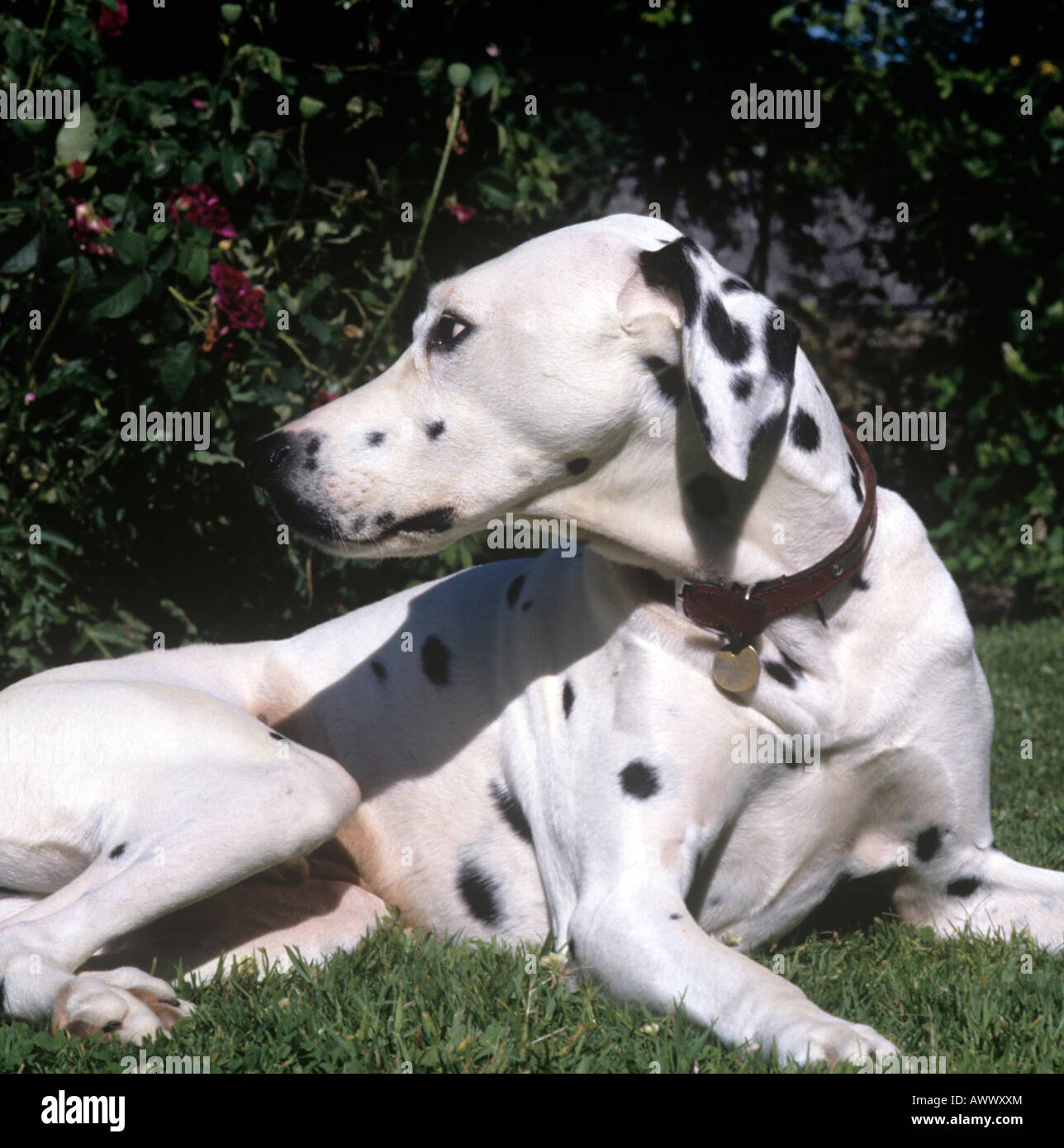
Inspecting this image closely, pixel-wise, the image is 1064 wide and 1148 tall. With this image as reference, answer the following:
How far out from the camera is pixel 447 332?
2922 mm

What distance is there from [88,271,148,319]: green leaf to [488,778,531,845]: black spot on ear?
6.68ft

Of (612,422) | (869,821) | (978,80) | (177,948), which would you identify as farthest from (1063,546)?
(177,948)

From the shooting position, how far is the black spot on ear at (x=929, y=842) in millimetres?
3039

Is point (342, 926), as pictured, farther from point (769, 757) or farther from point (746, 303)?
point (746, 303)

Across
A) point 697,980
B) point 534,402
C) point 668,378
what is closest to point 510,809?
point 697,980

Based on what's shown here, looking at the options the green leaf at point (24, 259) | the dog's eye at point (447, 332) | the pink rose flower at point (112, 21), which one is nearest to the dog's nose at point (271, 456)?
the dog's eye at point (447, 332)

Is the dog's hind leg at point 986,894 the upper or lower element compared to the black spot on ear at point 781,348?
lower

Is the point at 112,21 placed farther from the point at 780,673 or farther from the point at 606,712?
the point at 780,673

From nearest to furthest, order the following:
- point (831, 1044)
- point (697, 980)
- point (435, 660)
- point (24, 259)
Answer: point (831, 1044) → point (697, 980) → point (435, 660) → point (24, 259)

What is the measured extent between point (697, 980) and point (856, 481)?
125cm

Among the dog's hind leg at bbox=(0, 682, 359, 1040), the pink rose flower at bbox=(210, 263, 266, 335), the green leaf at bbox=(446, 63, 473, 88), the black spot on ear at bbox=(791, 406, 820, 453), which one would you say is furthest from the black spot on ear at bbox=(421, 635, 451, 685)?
the green leaf at bbox=(446, 63, 473, 88)

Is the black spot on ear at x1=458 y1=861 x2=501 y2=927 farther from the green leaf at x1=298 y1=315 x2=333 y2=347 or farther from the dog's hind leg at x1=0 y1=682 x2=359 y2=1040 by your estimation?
the green leaf at x1=298 y1=315 x2=333 y2=347

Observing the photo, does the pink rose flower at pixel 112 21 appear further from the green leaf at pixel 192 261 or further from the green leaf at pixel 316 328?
the green leaf at pixel 316 328

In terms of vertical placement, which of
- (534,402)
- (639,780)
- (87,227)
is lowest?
(639,780)
